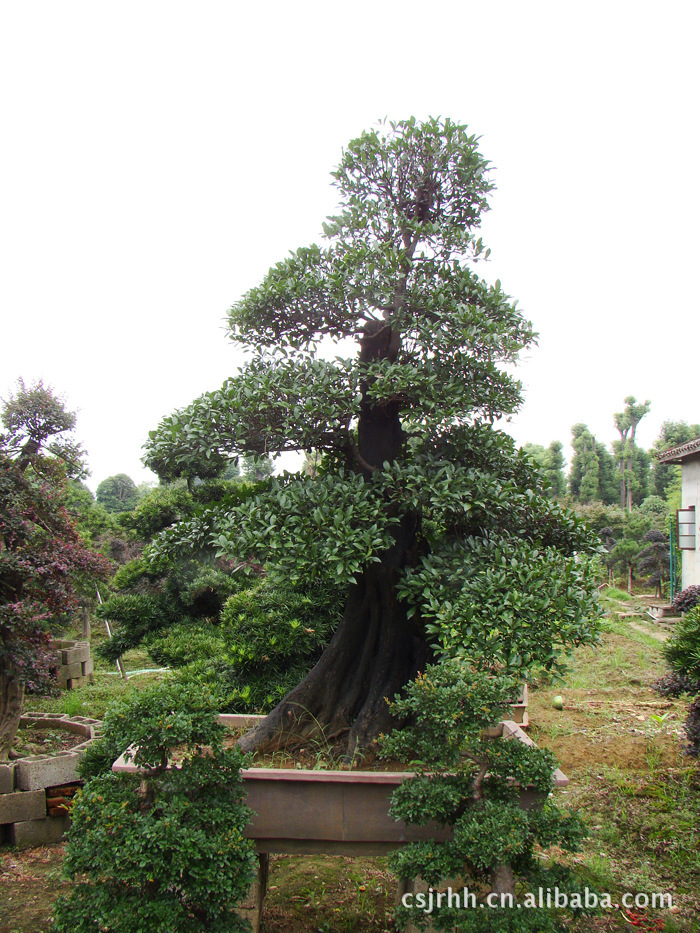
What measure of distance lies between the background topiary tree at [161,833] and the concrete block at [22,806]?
178cm

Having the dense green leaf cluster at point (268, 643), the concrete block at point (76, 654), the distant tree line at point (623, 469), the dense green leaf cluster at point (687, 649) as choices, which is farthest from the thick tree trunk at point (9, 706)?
the distant tree line at point (623, 469)

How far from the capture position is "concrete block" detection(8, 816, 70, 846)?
3.96m

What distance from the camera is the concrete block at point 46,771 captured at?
13.2 ft

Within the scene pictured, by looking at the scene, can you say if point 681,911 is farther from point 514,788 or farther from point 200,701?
point 200,701

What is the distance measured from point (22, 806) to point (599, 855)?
11.3 feet

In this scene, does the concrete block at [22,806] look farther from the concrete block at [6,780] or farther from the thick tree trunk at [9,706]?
the thick tree trunk at [9,706]

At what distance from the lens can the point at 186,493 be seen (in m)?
9.86

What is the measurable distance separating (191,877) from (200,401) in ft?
7.29

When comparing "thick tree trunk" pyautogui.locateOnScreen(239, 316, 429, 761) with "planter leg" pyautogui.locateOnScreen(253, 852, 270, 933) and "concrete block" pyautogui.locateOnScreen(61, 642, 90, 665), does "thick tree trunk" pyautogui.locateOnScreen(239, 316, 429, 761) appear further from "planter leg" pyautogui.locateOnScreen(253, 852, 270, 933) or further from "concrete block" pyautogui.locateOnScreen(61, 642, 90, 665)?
"concrete block" pyautogui.locateOnScreen(61, 642, 90, 665)

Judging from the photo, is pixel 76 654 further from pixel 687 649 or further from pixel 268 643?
pixel 687 649

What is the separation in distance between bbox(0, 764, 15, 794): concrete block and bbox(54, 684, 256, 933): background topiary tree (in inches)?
70.5

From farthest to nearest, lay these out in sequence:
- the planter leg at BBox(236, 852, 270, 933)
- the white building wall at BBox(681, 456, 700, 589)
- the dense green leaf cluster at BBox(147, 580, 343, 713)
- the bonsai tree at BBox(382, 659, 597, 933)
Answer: the white building wall at BBox(681, 456, 700, 589) < the dense green leaf cluster at BBox(147, 580, 343, 713) < the planter leg at BBox(236, 852, 270, 933) < the bonsai tree at BBox(382, 659, 597, 933)

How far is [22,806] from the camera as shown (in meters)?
3.98

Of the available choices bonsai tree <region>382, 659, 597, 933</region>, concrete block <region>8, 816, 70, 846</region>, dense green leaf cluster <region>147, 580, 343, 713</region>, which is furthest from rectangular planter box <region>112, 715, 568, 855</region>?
concrete block <region>8, 816, 70, 846</region>
